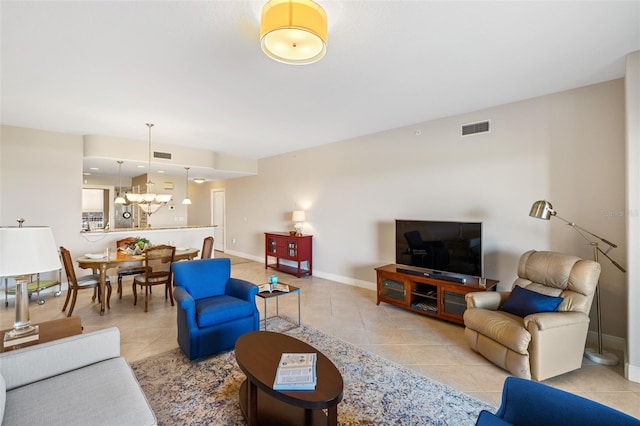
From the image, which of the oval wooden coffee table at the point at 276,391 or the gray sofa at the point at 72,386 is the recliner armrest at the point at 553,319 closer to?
the oval wooden coffee table at the point at 276,391

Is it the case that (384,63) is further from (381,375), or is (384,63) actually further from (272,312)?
(272,312)

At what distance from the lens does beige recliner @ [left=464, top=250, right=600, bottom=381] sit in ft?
7.66

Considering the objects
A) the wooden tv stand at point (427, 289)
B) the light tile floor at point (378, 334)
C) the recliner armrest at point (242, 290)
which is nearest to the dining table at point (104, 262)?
the light tile floor at point (378, 334)

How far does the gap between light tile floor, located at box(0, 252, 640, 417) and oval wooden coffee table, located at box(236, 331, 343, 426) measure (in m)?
1.18

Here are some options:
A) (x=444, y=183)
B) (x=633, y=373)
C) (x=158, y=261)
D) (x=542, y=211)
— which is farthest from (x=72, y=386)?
(x=444, y=183)

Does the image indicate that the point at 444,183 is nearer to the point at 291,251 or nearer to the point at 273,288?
the point at 273,288

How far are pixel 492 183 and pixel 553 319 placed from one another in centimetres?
183

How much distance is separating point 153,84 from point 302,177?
3.61 meters

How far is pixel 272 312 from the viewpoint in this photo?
13.0 ft

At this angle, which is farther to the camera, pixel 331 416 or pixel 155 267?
pixel 155 267

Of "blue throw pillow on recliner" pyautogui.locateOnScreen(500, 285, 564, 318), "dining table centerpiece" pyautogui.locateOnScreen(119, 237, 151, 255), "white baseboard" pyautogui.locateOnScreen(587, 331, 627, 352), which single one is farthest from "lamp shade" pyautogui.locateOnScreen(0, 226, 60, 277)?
"white baseboard" pyautogui.locateOnScreen(587, 331, 627, 352)

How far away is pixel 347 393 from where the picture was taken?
2.19 m

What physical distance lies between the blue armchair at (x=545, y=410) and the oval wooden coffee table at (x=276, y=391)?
29.6 inches

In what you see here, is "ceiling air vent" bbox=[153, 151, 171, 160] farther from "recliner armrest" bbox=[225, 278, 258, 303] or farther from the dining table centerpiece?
"recliner armrest" bbox=[225, 278, 258, 303]
